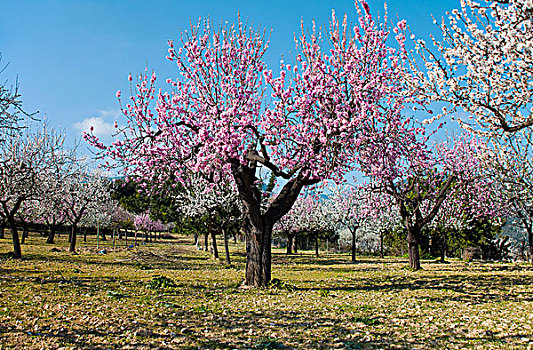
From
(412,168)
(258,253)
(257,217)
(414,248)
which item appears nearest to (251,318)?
(258,253)

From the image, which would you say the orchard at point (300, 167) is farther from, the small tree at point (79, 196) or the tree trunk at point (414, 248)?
the small tree at point (79, 196)

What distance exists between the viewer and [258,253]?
1446cm

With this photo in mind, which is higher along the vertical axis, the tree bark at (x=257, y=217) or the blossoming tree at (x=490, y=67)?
the blossoming tree at (x=490, y=67)

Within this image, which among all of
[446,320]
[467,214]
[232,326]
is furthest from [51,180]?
[467,214]

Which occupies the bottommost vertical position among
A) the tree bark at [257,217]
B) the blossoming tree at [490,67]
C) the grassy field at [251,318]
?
the grassy field at [251,318]

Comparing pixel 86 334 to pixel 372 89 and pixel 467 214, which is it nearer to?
pixel 372 89

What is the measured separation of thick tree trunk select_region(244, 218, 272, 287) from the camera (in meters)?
14.3

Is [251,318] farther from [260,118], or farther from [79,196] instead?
[79,196]

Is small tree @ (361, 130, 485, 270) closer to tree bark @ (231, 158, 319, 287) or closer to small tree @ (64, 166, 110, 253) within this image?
tree bark @ (231, 158, 319, 287)

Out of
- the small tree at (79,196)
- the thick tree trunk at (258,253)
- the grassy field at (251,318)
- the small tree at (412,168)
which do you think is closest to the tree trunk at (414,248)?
the small tree at (412,168)

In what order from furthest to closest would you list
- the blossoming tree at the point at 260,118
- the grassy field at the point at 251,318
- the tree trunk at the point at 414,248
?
1. the tree trunk at the point at 414,248
2. the blossoming tree at the point at 260,118
3. the grassy field at the point at 251,318

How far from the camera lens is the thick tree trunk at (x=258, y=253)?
47.0 ft

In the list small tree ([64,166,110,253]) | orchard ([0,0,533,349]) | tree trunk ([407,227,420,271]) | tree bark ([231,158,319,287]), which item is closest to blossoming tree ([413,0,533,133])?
orchard ([0,0,533,349])

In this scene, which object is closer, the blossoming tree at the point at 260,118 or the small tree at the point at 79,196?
the blossoming tree at the point at 260,118
